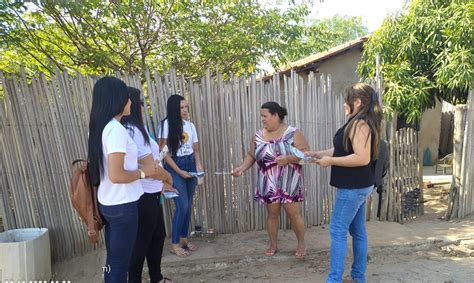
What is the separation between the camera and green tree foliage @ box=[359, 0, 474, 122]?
190 inches

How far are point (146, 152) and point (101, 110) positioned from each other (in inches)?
19.5

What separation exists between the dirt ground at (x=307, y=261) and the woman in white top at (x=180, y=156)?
10.7 inches

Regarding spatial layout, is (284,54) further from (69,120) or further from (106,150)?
(106,150)

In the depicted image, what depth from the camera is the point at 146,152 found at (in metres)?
2.79

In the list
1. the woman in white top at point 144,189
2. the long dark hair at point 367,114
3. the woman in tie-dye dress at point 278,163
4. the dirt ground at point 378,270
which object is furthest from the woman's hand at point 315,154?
the woman in white top at point 144,189

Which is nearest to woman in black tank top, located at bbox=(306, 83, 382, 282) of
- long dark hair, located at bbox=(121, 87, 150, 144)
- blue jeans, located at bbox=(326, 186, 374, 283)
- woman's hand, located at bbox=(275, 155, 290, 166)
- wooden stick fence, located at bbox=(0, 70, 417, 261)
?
blue jeans, located at bbox=(326, 186, 374, 283)

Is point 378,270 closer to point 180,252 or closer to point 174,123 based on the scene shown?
point 180,252

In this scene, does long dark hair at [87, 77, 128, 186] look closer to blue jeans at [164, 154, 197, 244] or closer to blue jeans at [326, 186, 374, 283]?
blue jeans at [164, 154, 197, 244]

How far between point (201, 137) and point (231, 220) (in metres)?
1.03

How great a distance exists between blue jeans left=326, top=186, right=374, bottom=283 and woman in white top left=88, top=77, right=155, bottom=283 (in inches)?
60.4

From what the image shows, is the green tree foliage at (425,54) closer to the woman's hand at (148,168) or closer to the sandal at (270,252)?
the sandal at (270,252)

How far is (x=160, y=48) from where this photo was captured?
6.77m

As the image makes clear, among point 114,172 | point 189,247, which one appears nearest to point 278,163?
point 189,247

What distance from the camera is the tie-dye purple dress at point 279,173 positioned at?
3.69 metres
